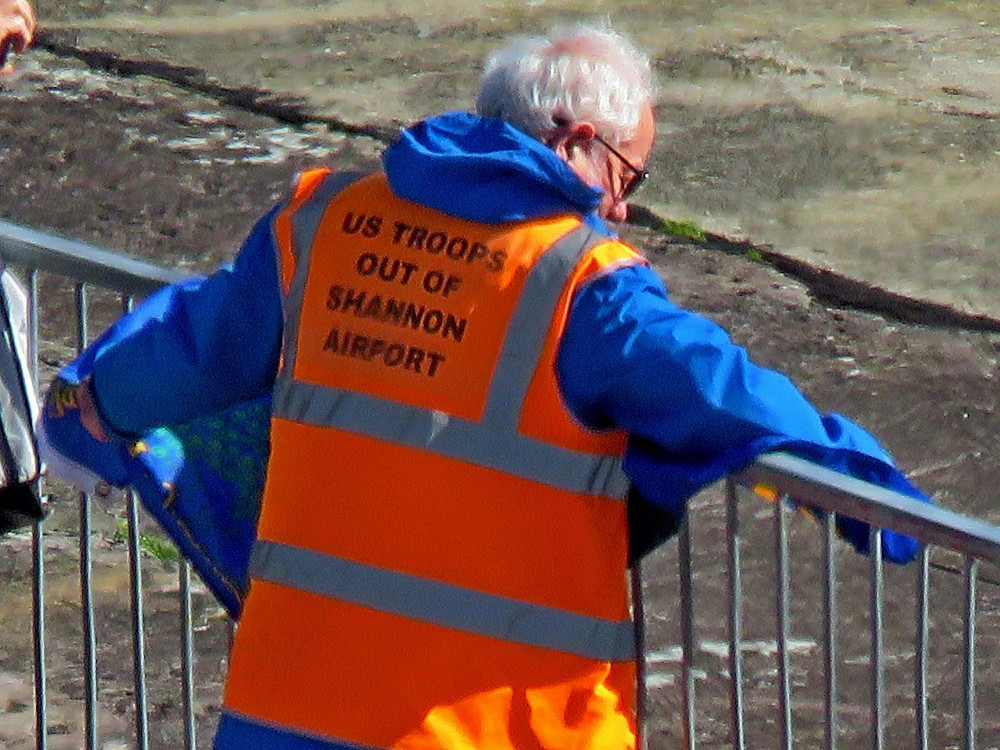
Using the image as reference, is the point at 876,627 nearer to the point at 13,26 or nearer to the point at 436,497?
the point at 436,497

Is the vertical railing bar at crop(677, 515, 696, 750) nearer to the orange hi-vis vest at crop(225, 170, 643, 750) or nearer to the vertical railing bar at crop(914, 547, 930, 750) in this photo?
the orange hi-vis vest at crop(225, 170, 643, 750)

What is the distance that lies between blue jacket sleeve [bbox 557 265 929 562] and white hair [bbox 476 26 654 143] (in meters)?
0.26

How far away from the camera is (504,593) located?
102 inches

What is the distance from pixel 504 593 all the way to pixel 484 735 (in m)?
0.19

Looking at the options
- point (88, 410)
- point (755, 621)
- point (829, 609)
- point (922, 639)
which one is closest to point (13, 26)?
point (88, 410)

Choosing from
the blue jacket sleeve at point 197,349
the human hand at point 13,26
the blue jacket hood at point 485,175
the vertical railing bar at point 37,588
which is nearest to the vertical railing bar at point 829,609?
the blue jacket hood at point 485,175

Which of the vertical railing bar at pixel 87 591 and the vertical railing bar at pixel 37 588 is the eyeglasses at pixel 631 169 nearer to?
the vertical railing bar at pixel 87 591

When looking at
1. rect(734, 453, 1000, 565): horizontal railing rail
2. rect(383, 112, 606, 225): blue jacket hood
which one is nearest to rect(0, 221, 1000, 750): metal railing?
rect(734, 453, 1000, 565): horizontal railing rail

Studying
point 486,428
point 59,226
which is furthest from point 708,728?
point 59,226

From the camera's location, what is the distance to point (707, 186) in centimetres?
774

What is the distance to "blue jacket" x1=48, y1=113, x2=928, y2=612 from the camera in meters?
2.39

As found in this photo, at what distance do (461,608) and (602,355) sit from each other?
Result: 15.8 inches

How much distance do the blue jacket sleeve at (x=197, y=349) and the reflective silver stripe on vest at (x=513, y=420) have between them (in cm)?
18

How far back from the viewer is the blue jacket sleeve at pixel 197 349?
2723 millimetres
